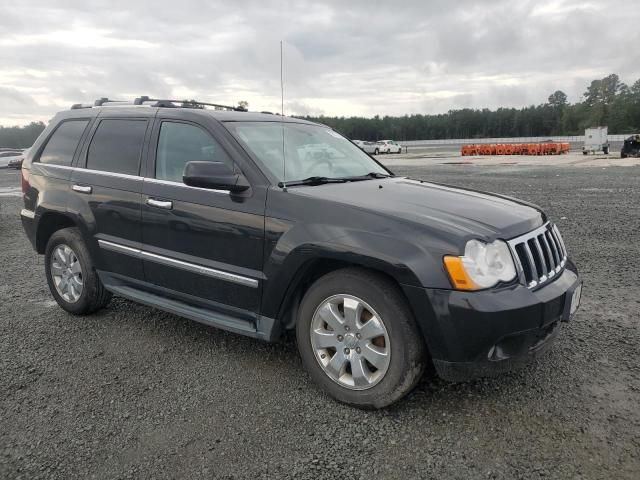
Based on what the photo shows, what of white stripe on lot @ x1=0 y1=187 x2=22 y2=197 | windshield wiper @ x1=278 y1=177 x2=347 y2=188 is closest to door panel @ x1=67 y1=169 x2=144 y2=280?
windshield wiper @ x1=278 y1=177 x2=347 y2=188

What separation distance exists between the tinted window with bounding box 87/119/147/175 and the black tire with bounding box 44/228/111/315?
65 cm

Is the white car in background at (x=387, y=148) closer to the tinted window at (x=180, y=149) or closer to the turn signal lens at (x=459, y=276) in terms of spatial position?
the tinted window at (x=180, y=149)

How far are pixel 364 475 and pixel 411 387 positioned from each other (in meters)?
0.60

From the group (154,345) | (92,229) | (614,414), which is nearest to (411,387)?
(614,414)

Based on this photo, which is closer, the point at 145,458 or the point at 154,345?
the point at 145,458

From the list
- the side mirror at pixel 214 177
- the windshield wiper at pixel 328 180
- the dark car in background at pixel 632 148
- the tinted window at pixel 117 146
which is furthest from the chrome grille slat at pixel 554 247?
the dark car in background at pixel 632 148

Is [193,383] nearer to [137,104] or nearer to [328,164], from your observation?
[328,164]

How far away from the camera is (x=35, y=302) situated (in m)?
5.22

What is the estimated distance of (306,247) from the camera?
10.1 ft

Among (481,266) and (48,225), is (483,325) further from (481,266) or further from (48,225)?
(48,225)

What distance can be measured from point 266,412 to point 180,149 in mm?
1995

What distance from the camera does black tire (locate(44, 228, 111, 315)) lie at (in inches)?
177

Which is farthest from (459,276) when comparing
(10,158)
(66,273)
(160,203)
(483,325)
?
(10,158)

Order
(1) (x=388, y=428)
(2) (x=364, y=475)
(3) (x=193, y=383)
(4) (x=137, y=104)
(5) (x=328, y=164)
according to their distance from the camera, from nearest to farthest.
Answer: (2) (x=364, y=475), (1) (x=388, y=428), (3) (x=193, y=383), (5) (x=328, y=164), (4) (x=137, y=104)
